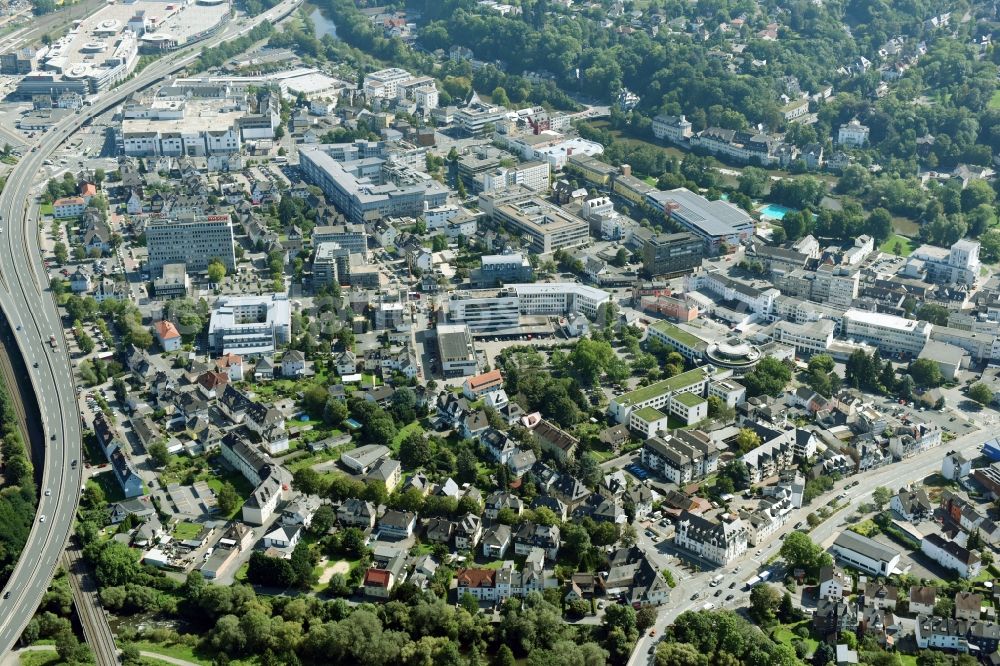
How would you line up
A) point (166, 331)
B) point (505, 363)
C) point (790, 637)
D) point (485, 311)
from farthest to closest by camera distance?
point (485, 311), point (166, 331), point (505, 363), point (790, 637)

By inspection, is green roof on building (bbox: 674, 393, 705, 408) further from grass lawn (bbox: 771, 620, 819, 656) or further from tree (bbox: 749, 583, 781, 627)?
grass lawn (bbox: 771, 620, 819, 656)

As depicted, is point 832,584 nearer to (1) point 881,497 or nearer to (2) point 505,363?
(1) point 881,497

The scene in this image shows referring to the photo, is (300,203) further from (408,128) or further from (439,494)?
(439,494)

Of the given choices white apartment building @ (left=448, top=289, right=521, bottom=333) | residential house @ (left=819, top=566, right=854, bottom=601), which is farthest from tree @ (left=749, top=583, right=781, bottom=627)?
white apartment building @ (left=448, top=289, right=521, bottom=333)

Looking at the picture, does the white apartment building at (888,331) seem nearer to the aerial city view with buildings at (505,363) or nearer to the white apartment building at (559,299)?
the aerial city view with buildings at (505,363)

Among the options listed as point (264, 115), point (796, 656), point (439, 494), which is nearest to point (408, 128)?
point (264, 115)

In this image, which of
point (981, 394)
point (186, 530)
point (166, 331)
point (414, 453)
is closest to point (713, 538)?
point (414, 453)
